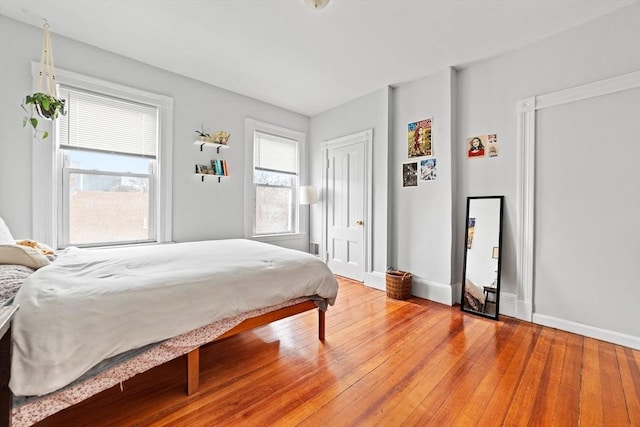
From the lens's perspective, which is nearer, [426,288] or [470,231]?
[470,231]

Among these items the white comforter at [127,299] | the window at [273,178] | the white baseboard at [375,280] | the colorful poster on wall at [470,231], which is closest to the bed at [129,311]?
the white comforter at [127,299]

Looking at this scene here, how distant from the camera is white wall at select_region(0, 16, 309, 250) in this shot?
2367 mm

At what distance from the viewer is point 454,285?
3156mm

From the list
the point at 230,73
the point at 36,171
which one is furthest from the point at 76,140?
the point at 230,73

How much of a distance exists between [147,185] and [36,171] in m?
0.91

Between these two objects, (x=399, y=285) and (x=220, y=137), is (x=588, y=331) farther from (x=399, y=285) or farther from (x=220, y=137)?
(x=220, y=137)

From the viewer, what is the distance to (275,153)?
14.5ft

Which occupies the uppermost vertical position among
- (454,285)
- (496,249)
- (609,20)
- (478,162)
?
(609,20)

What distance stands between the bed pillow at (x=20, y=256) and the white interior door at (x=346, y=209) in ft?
10.8

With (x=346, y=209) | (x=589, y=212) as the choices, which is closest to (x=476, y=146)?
(x=589, y=212)

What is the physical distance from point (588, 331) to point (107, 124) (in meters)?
5.08

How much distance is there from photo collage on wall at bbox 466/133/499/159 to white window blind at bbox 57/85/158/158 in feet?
12.1

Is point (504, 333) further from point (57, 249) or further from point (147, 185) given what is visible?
point (57, 249)

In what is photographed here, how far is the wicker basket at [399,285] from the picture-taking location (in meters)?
3.28
